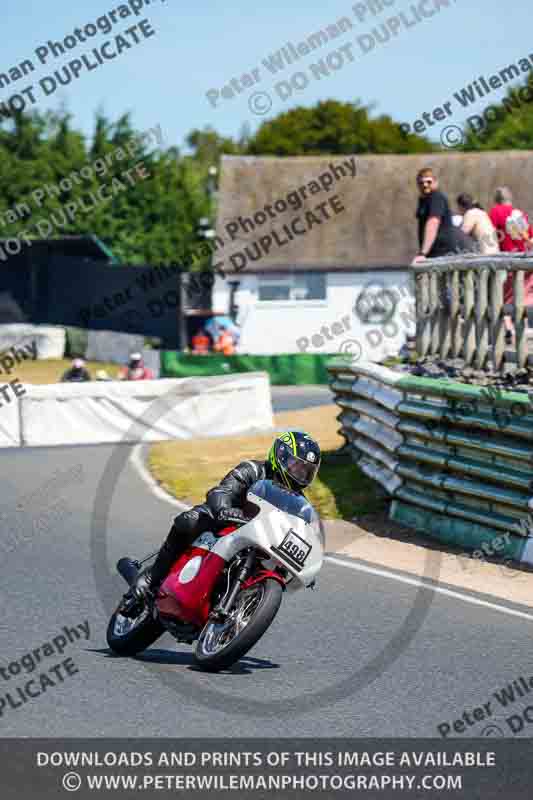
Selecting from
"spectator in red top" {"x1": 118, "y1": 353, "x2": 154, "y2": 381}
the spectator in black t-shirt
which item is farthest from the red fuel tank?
"spectator in red top" {"x1": 118, "y1": 353, "x2": 154, "y2": 381}

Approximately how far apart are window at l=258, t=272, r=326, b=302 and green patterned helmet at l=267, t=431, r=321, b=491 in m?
44.5

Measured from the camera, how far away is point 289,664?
26.1ft

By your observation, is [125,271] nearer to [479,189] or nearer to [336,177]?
[336,177]

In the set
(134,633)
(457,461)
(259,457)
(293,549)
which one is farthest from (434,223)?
(293,549)

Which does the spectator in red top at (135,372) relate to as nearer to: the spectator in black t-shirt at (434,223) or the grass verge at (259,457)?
the grass verge at (259,457)

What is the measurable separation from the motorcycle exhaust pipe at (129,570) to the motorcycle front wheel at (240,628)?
0.76 m

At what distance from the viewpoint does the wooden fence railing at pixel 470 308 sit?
1266cm

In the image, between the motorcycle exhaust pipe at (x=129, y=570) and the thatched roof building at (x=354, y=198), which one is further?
the thatched roof building at (x=354, y=198)

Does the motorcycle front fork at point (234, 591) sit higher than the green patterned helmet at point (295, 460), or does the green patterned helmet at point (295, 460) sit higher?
the green patterned helmet at point (295, 460)

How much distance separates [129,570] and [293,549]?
1.40m

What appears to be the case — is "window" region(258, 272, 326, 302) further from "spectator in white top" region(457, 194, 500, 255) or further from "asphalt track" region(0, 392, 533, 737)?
"asphalt track" region(0, 392, 533, 737)

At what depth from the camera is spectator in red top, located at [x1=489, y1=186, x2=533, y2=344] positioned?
45.4 ft

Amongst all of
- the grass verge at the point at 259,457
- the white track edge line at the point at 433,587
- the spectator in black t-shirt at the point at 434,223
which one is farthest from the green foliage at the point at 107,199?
the white track edge line at the point at 433,587

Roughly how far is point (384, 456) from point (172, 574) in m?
7.13
